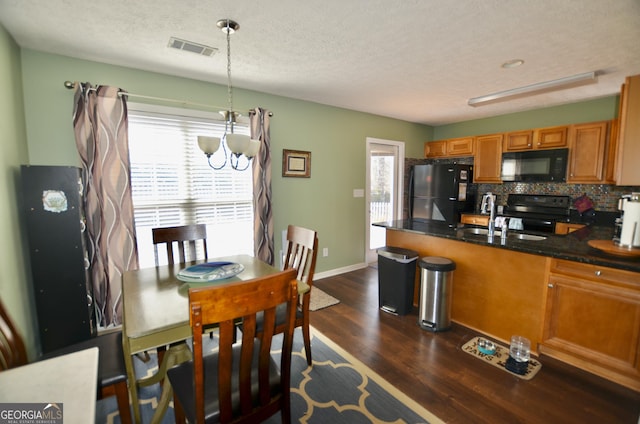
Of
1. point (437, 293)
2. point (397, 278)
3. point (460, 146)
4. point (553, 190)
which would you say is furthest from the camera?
point (460, 146)

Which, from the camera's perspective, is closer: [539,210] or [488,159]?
[539,210]

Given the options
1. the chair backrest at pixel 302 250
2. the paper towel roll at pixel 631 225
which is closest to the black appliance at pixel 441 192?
the paper towel roll at pixel 631 225

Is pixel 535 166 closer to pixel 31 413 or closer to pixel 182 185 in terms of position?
pixel 182 185

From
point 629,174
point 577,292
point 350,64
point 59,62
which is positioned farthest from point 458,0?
point 59,62

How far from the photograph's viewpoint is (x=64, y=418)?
0.73 metres

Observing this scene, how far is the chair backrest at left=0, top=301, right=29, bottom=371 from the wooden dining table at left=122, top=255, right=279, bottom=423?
0.40 m

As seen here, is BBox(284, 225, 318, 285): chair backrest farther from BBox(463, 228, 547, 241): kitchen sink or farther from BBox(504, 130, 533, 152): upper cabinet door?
BBox(504, 130, 533, 152): upper cabinet door

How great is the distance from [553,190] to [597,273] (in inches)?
109

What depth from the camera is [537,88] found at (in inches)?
122

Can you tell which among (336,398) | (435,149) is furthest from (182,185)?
(435,149)

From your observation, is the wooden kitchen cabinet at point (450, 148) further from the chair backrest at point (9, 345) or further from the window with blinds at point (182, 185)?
the chair backrest at point (9, 345)

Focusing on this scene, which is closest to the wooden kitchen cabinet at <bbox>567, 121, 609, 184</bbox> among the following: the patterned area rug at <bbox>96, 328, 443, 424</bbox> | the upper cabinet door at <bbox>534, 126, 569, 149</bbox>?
the upper cabinet door at <bbox>534, 126, 569, 149</bbox>

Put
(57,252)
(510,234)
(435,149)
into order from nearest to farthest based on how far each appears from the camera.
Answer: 1. (57,252)
2. (510,234)
3. (435,149)

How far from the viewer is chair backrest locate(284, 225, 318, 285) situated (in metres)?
2.12
